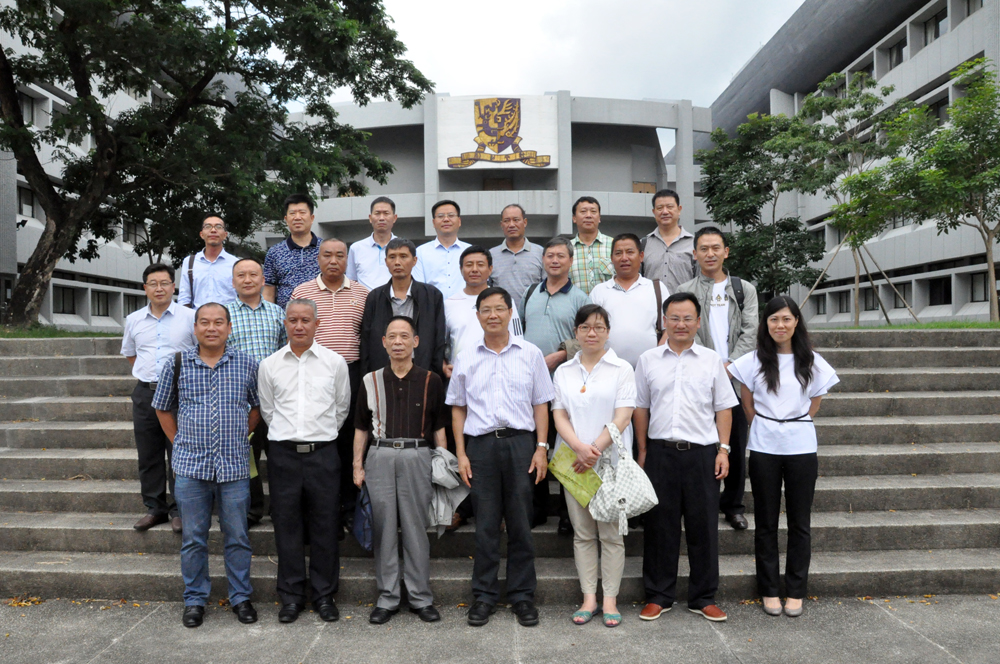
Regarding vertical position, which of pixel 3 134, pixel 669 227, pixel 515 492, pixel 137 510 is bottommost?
pixel 137 510

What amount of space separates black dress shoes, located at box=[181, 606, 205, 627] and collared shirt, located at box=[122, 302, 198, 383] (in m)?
1.68

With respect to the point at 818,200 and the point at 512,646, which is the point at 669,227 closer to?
the point at 512,646

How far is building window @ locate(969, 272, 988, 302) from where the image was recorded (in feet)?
62.7

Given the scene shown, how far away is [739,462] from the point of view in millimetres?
4773

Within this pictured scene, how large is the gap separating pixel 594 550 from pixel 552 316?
1.55 metres

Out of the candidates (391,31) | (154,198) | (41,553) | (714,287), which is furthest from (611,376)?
(154,198)

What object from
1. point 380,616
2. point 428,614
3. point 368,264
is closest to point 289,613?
point 380,616

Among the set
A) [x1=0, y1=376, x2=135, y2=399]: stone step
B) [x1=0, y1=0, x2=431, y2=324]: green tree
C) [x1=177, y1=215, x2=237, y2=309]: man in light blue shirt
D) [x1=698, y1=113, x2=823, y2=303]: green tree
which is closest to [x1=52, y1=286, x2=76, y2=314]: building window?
[x1=0, y1=0, x2=431, y2=324]: green tree

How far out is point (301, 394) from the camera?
4180 millimetres

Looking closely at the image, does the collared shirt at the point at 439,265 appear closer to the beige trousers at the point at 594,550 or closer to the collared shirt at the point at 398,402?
the collared shirt at the point at 398,402

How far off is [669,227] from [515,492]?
2.41 metres

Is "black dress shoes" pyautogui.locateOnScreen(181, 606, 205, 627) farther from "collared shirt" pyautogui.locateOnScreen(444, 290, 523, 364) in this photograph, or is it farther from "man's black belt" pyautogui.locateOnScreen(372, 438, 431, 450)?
"collared shirt" pyautogui.locateOnScreen(444, 290, 523, 364)

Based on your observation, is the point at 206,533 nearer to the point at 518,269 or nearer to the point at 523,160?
the point at 518,269

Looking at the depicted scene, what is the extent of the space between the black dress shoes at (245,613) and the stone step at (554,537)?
0.74 m
